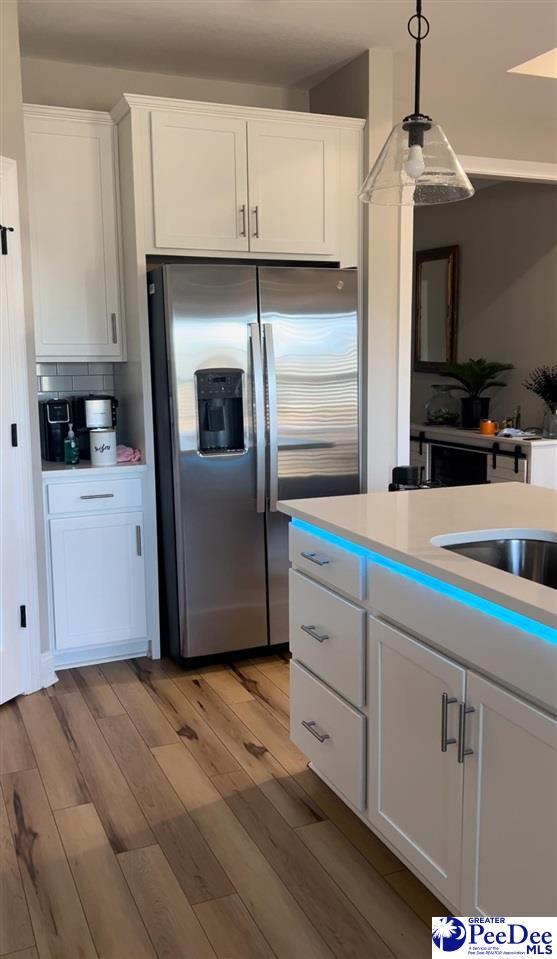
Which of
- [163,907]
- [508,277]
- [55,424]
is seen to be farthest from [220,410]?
[508,277]

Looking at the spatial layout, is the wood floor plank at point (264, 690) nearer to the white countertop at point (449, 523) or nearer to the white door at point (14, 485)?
the white door at point (14, 485)

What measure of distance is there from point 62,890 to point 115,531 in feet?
5.77

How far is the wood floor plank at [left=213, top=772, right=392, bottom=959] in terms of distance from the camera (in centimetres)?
198

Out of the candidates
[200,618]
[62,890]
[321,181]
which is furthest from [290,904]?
[321,181]

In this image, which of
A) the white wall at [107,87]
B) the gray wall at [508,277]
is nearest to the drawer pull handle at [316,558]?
the white wall at [107,87]

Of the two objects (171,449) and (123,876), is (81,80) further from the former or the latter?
(123,876)

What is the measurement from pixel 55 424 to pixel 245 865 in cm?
230

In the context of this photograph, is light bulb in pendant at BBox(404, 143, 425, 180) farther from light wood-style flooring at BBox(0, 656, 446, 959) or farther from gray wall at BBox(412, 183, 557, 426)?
gray wall at BBox(412, 183, 557, 426)

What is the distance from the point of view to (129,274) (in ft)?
12.3

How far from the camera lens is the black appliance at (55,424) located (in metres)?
3.89

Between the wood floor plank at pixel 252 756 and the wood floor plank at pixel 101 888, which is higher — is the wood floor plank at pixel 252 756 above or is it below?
above

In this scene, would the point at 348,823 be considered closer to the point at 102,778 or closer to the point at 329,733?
the point at 329,733

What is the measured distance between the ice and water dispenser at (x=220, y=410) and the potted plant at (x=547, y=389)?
2286 millimetres

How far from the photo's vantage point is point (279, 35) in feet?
11.7
